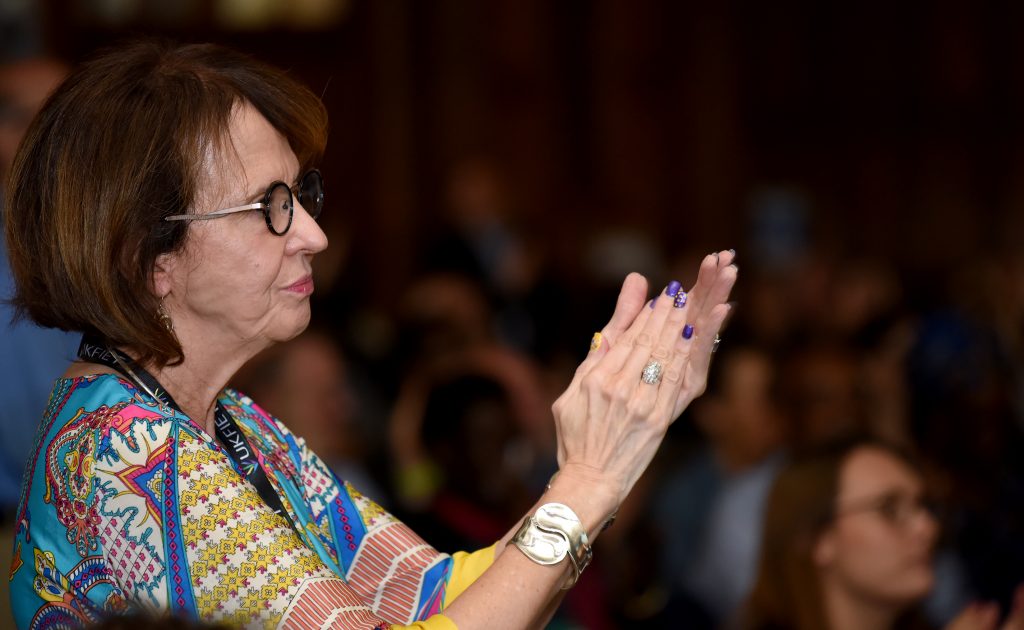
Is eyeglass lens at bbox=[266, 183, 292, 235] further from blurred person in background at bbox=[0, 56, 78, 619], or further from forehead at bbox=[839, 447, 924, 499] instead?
forehead at bbox=[839, 447, 924, 499]

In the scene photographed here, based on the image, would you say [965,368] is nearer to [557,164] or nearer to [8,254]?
[8,254]

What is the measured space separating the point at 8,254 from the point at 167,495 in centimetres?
38

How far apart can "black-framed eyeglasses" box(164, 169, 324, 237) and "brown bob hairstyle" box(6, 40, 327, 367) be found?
3 cm

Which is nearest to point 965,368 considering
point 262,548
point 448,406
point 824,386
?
point 824,386

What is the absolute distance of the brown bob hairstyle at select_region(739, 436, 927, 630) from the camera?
8.75 ft

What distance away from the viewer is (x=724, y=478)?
14.1 feet

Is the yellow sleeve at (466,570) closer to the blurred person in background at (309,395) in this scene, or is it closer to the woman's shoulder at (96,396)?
the woman's shoulder at (96,396)

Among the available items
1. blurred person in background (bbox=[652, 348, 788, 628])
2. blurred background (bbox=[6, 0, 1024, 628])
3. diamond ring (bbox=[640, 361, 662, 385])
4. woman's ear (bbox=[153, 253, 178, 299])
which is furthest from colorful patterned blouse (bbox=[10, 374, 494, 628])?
blurred background (bbox=[6, 0, 1024, 628])

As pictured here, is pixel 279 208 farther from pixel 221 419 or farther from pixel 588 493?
pixel 588 493

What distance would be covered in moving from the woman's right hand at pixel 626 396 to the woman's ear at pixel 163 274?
48 cm

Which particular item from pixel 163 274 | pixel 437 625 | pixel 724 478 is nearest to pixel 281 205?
pixel 163 274

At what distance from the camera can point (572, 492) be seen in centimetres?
150

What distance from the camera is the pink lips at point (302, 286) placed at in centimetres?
159

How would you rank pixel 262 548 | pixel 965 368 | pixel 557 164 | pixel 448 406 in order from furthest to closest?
pixel 557 164 < pixel 965 368 < pixel 448 406 < pixel 262 548
